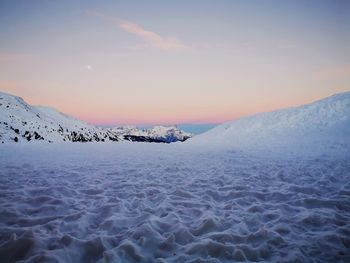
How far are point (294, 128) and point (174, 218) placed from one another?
2720 centimetres

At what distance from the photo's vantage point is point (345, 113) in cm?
2852

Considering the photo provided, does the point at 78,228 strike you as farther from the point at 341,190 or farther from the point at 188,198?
the point at 341,190

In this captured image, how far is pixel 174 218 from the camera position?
5.93 m

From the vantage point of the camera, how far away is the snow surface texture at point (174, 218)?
4.43 meters

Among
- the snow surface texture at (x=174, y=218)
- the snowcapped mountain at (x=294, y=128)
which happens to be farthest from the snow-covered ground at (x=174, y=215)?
the snowcapped mountain at (x=294, y=128)

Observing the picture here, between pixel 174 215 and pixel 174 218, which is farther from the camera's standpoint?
pixel 174 215

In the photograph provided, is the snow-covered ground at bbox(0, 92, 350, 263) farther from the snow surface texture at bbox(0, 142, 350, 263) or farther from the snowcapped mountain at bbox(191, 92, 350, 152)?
the snowcapped mountain at bbox(191, 92, 350, 152)

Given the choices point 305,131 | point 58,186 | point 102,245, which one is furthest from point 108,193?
point 305,131

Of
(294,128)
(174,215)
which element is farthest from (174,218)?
(294,128)

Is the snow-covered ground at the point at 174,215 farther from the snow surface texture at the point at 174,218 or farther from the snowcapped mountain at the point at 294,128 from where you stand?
the snowcapped mountain at the point at 294,128

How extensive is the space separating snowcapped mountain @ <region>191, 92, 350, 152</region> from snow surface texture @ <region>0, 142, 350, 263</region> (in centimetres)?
1571

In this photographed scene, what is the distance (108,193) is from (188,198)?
2398mm

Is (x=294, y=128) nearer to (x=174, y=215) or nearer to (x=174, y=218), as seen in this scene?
(x=174, y=215)

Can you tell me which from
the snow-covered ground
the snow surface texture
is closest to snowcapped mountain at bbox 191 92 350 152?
the snow-covered ground
